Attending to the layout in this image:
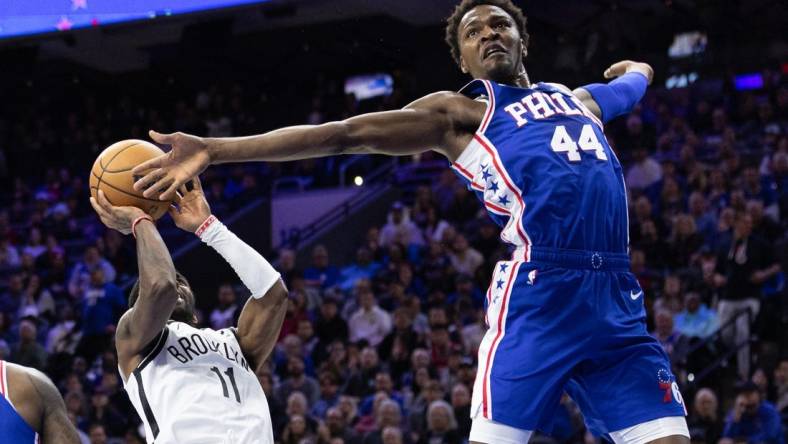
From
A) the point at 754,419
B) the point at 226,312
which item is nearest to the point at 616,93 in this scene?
the point at 754,419

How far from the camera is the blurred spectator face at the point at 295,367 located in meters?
12.1

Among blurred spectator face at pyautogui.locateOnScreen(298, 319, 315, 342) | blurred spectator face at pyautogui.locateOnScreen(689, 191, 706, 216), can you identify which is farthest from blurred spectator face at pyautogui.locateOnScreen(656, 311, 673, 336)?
blurred spectator face at pyautogui.locateOnScreen(298, 319, 315, 342)

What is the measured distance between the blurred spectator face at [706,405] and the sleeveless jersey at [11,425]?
22.2 ft

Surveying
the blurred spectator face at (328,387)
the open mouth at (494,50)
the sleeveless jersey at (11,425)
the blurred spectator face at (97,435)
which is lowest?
the blurred spectator face at (97,435)

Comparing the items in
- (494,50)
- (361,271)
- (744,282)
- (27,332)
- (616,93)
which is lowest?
(27,332)

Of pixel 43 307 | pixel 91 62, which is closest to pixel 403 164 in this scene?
pixel 43 307

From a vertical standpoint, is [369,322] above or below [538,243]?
below

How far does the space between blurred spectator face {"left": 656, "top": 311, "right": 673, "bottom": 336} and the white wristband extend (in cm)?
618

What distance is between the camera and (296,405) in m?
11.3

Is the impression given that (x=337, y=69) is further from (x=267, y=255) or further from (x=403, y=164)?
(x=267, y=255)

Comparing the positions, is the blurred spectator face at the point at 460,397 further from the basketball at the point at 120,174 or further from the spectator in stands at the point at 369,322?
the basketball at the point at 120,174

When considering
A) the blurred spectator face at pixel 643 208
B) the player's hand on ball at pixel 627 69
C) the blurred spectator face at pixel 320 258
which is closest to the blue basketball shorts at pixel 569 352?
the player's hand on ball at pixel 627 69

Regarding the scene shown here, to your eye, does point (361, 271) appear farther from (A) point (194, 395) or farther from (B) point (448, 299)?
(A) point (194, 395)

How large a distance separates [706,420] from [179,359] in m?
6.14
